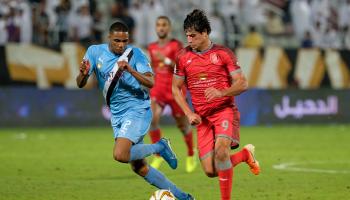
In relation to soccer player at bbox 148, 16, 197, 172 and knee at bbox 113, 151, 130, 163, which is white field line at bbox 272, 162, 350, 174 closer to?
soccer player at bbox 148, 16, 197, 172

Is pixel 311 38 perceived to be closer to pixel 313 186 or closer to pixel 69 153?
pixel 69 153

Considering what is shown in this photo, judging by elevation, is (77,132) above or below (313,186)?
below

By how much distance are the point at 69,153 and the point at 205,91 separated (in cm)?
840

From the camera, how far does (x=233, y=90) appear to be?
31.6ft

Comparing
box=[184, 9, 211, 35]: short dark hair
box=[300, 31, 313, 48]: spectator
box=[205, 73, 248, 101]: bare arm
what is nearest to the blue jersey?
box=[184, 9, 211, 35]: short dark hair

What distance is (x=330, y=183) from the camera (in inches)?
490

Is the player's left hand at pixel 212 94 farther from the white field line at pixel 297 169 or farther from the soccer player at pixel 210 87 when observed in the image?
the white field line at pixel 297 169

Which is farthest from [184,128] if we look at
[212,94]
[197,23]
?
[212,94]

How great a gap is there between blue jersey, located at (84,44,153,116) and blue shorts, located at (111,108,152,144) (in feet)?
0.23

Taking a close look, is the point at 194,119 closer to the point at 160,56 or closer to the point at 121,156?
the point at 121,156

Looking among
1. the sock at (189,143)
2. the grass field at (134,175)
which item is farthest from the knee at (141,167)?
the sock at (189,143)

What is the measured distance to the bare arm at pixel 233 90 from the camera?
30.9ft

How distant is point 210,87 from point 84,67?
150 centimetres

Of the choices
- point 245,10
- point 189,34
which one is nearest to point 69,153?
point 189,34
